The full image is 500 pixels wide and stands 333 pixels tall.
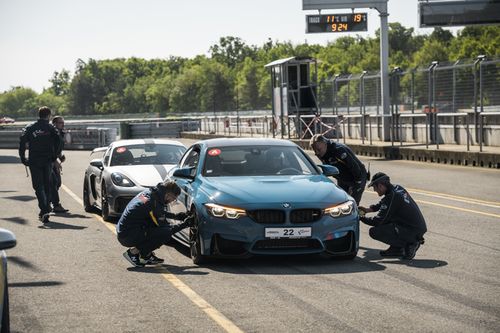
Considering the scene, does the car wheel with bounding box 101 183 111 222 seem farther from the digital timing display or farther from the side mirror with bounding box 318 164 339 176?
the digital timing display

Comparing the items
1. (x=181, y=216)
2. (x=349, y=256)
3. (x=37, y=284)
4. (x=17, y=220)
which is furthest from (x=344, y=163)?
(x=17, y=220)

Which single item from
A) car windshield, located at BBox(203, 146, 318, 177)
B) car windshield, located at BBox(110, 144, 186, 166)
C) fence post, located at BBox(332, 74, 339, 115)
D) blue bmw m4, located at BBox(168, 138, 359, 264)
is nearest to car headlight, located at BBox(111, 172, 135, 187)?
car windshield, located at BBox(110, 144, 186, 166)

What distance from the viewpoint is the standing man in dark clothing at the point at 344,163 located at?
1272 centimetres

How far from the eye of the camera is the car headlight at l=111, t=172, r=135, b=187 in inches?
591

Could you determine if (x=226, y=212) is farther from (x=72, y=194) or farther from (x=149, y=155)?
(x=72, y=194)

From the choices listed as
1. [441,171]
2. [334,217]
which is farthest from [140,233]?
[441,171]

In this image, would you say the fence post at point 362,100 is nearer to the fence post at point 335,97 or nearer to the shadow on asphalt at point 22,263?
the fence post at point 335,97

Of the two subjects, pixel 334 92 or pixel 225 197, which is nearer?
pixel 225 197

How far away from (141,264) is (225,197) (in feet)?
3.77

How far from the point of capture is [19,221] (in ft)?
52.8

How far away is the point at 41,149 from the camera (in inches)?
631

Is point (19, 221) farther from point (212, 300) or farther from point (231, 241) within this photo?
point (212, 300)

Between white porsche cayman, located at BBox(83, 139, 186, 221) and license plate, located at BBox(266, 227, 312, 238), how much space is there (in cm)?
480

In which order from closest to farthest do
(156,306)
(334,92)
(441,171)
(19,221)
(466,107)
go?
1. (156,306)
2. (19,221)
3. (441,171)
4. (466,107)
5. (334,92)
